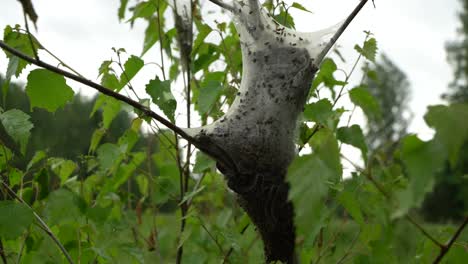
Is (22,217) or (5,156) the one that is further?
(5,156)

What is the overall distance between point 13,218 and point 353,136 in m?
0.87

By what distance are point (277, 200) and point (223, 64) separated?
834mm

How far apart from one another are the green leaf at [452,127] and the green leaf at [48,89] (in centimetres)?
86

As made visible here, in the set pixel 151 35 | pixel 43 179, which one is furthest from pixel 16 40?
pixel 151 35

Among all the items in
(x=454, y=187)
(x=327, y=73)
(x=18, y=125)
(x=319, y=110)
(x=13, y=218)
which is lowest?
(x=13, y=218)

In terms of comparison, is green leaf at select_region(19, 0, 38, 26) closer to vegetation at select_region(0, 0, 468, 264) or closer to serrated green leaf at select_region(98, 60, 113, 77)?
vegetation at select_region(0, 0, 468, 264)

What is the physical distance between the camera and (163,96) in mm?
1475

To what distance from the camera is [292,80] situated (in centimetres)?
135

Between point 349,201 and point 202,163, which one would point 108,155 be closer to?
point 202,163

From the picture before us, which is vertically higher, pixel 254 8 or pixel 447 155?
pixel 254 8

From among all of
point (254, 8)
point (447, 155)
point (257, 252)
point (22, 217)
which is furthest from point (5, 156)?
point (447, 155)

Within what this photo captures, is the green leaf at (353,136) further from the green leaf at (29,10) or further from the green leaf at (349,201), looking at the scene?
the green leaf at (29,10)

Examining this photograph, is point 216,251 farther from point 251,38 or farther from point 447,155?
point 447,155

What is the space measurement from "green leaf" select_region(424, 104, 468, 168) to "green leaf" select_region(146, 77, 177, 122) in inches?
32.8
